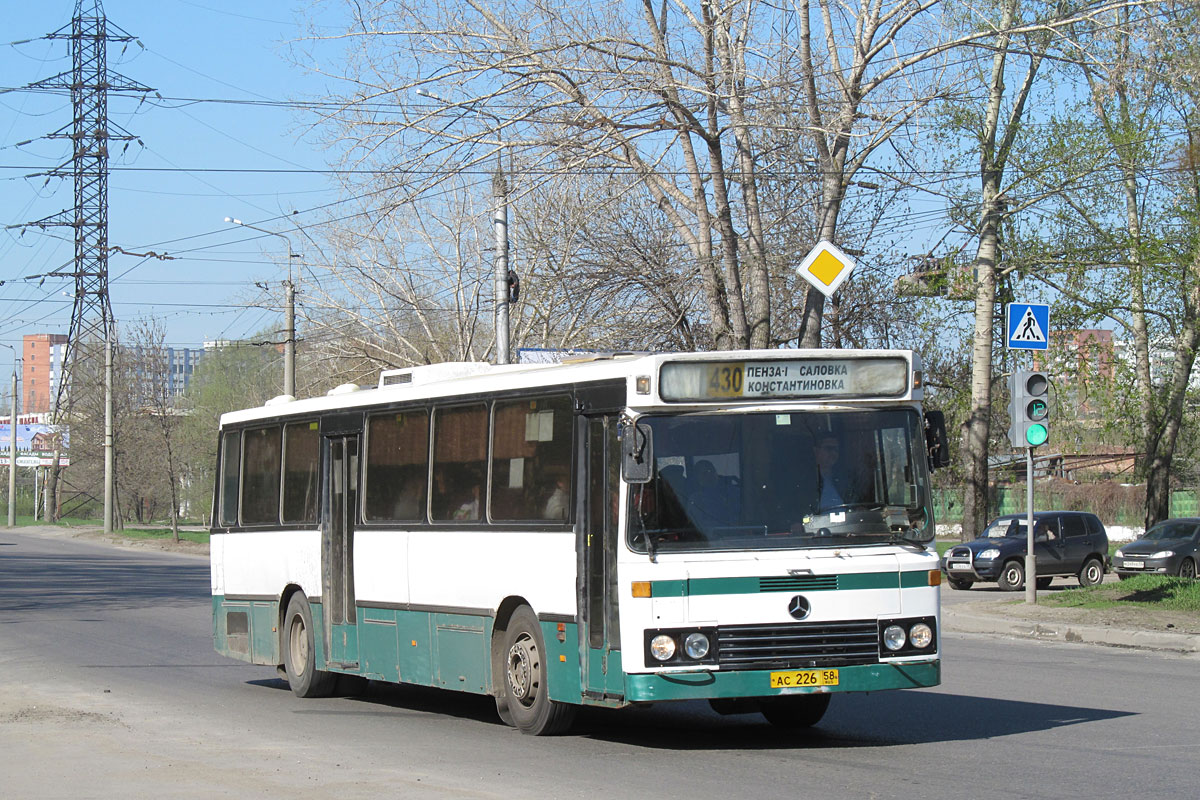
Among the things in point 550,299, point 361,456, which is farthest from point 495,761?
point 550,299

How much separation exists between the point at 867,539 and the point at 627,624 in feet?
5.55

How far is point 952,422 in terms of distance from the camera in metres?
36.9

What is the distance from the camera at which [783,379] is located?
9.73 meters

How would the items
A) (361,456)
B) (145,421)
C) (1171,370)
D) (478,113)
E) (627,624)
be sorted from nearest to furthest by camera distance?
(627,624) < (361,456) < (478,113) < (1171,370) < (145,421)

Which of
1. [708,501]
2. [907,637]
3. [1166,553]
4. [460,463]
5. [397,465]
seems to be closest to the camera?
[708,501]

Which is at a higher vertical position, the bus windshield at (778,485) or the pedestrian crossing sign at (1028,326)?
the pedestrian crossing sign at (1028,326)

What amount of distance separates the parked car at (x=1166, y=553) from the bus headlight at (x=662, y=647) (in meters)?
21.7

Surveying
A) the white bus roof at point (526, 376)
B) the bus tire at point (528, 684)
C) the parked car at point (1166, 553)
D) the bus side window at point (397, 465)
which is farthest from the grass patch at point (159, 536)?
the bus tire at point (528, 684)

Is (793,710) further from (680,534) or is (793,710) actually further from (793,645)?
(680,534)

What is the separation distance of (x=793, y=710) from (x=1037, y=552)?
18843mm

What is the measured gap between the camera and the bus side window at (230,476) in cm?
1579

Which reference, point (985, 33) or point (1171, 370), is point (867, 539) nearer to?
point (985, 33)

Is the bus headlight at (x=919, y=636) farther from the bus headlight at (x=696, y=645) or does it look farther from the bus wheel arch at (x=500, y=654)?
the bus wheel arch at (x=500, y=654)

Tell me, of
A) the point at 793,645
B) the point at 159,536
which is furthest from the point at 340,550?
the point at 159,536
